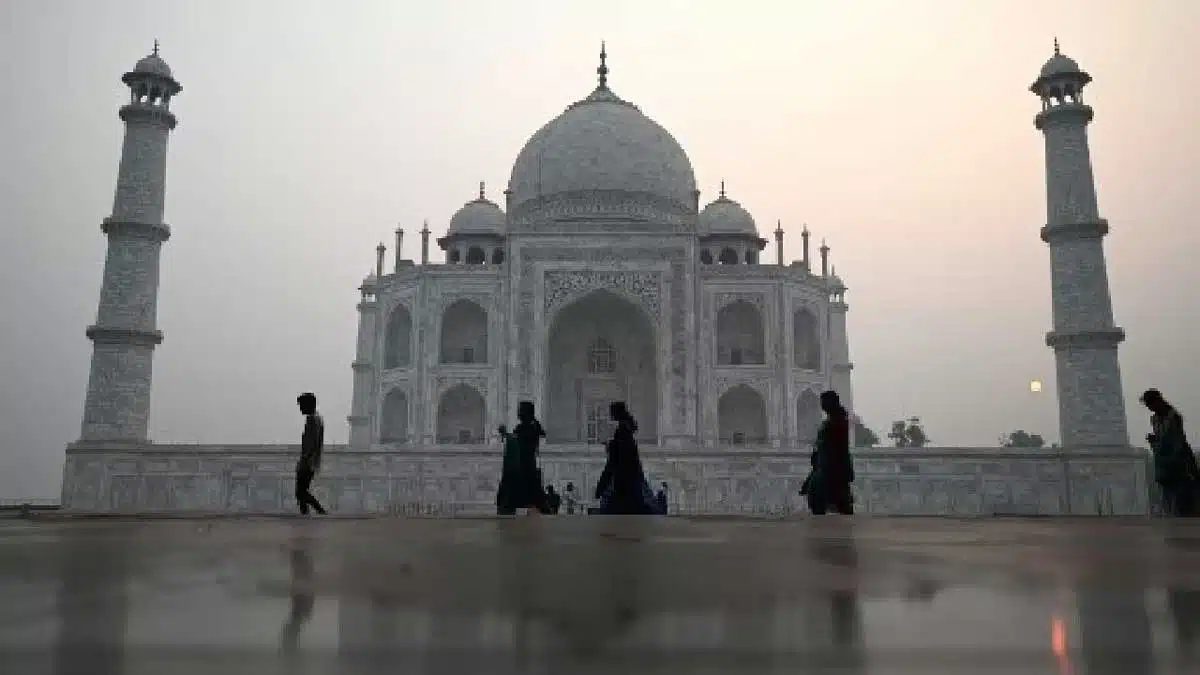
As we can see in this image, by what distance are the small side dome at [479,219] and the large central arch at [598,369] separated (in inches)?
207

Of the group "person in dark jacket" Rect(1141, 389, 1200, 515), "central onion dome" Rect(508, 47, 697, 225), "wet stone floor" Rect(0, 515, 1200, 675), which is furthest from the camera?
"central onion dome" Rect(508, 47, 697, 225)

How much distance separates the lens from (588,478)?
16.6m

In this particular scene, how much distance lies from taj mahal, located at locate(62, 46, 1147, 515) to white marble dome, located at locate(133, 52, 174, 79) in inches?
1.7

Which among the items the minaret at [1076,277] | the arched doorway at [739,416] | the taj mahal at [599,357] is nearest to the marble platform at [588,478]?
the taj mahal at [599,357]

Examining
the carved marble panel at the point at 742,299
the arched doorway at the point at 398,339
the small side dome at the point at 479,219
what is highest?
the small side dome at the point at 479,219

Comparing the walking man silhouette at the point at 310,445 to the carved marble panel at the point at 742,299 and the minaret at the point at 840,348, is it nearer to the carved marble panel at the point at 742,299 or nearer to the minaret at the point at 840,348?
the carved marble panel at the point at 742,299

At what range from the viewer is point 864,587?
1655 mm

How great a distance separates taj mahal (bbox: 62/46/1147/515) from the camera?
16609 millimetres

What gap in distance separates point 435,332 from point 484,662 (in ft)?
70.3

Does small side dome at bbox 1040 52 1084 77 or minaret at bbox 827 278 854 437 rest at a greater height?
small side dome at bbox 1040 52 1084 77

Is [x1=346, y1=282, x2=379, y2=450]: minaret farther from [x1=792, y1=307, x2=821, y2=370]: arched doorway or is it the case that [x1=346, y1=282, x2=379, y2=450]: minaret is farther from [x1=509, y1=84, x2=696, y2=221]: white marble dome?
[x1=792, y1=307, x2=821, y2=370]: arched doorway

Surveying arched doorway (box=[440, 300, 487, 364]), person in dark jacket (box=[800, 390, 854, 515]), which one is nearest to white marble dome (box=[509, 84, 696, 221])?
arched doorway (box=[440, 300, 487, 364])

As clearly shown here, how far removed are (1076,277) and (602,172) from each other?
12378mm

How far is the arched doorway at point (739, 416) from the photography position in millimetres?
22781
